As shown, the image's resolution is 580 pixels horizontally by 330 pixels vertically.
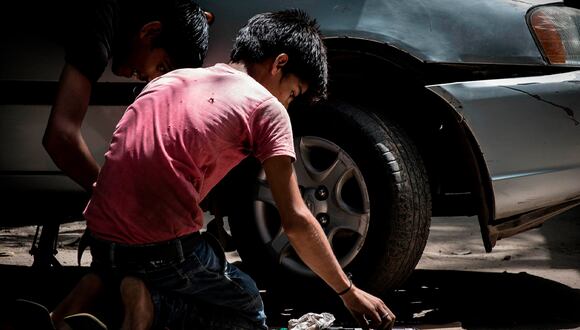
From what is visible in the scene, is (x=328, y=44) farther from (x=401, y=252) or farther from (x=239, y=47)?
(x=239, y=47)

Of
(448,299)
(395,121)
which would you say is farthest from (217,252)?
(448,299)

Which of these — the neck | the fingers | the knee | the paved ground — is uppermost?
the neck

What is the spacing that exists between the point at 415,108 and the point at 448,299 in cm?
94

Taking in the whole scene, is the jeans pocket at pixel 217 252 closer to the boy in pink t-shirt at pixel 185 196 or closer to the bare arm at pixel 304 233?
the boy in pink t-shirt at pixel 185 196

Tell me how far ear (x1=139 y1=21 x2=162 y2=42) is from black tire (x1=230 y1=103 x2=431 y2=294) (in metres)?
1.23

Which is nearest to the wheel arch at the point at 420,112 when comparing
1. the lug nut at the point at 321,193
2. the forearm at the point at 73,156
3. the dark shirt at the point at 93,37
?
the lug nut at the point at 321,193

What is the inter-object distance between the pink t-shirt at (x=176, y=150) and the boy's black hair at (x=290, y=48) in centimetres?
25

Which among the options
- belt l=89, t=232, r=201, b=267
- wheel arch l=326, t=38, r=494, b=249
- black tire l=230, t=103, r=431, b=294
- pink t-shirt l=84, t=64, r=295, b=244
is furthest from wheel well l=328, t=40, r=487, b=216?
belt l=89, t=232, r=201, b=267

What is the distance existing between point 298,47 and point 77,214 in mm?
2109

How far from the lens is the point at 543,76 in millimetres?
4605

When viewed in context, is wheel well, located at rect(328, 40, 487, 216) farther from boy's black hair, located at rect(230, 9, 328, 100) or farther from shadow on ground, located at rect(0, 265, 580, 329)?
boy's black hair, located at rect(230, 9, 328, 100)

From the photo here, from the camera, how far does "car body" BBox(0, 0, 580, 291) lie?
4508mm

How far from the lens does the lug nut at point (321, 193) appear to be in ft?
15.0

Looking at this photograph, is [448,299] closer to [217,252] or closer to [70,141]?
[217,252]
